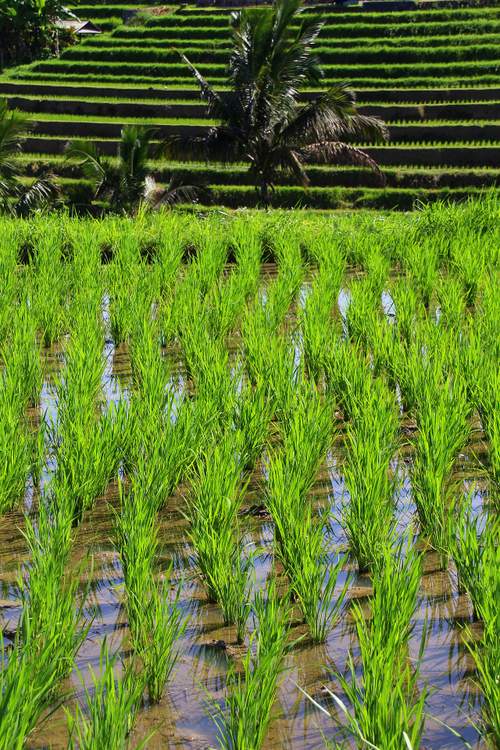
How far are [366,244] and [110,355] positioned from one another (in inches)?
107

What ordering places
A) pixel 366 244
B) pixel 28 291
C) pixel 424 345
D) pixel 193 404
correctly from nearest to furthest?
pixel 193 404, pixel 424 345, pixel 28 291, pixel 366 244

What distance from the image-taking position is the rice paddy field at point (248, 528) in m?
2.16

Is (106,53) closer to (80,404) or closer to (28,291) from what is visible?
(28,291)

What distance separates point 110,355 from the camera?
5.64m

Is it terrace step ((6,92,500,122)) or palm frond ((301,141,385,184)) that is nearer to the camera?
palm frond ((301,141,385,184))

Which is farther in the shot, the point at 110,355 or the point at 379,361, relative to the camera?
the point at 110,355

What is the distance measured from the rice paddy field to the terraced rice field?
1138cm

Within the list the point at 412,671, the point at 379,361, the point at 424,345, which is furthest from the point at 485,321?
the point at 412,671

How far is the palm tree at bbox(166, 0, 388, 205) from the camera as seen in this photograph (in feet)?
42.7

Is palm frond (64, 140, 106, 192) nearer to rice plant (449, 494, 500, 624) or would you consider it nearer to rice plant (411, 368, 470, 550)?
rice plant (411, 368, 470, 550)

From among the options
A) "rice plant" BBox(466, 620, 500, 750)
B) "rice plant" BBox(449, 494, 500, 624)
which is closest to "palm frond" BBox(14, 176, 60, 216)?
"rice plant" BBox(449, 494, 500, 624)

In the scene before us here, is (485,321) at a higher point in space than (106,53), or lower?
lower

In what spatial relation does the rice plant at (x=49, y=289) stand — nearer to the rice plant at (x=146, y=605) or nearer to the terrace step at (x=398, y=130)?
the rice plant at (x=146, y=605)

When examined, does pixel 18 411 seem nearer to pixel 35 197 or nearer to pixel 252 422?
pixel 252 422
